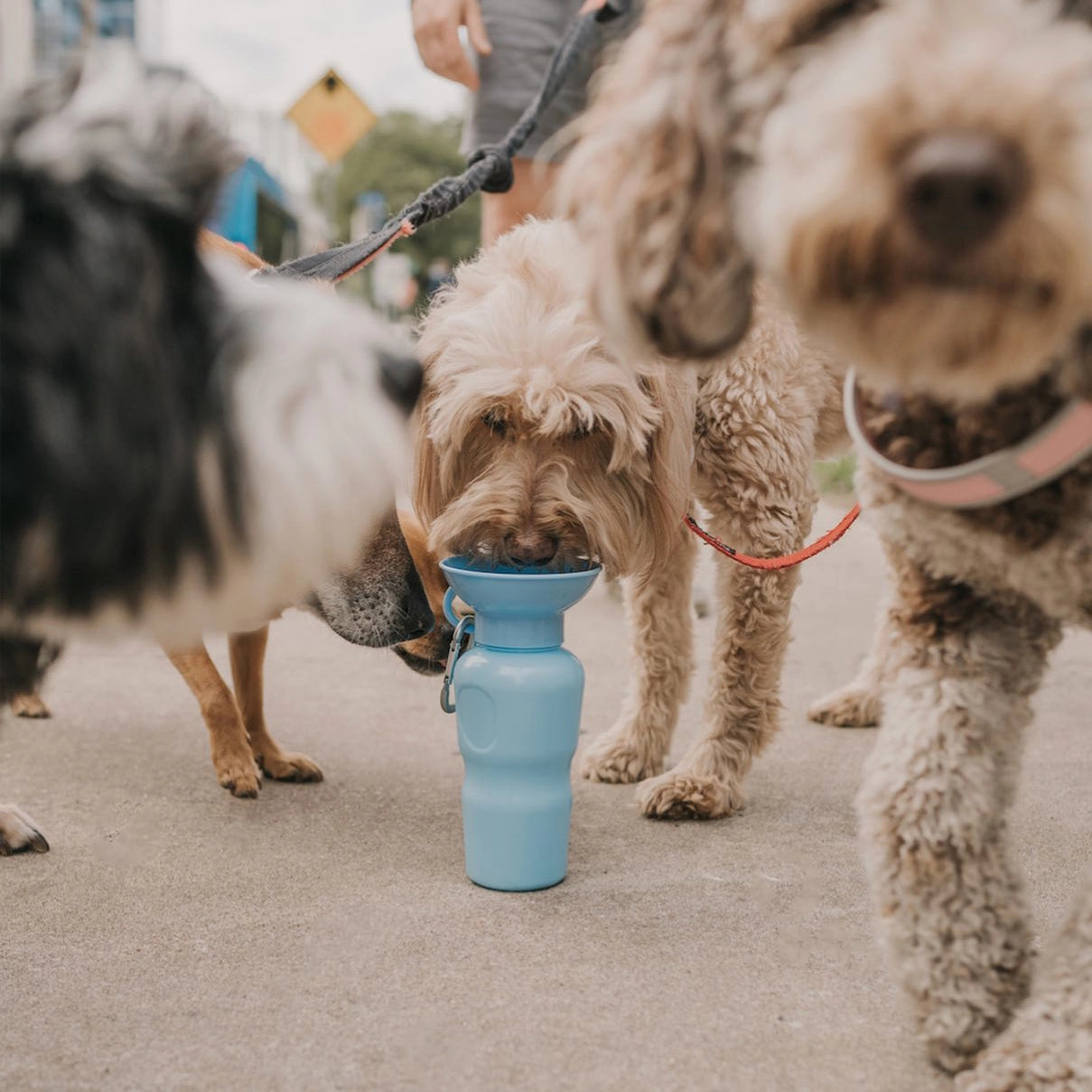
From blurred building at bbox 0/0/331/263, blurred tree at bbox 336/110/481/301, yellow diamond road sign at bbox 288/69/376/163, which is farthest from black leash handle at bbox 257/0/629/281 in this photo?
blurred tree at bbox 336/110/481/301

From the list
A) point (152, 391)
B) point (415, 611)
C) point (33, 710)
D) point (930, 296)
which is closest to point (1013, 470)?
point (930, 296)

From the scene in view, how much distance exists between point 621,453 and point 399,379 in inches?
48.0

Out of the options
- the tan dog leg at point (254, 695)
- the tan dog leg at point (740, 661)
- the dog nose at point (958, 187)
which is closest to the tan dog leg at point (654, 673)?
the tan dog leg at point (740, 661)

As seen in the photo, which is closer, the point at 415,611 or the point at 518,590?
the point at 518,590

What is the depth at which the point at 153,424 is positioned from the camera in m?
1.41

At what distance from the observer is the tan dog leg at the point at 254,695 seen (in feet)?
11.2

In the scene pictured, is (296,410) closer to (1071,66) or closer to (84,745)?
(1071,66)

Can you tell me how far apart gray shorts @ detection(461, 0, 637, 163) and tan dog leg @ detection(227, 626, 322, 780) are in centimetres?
171

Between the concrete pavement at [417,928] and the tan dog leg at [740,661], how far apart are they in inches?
3.4

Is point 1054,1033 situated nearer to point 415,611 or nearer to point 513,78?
point 415,611

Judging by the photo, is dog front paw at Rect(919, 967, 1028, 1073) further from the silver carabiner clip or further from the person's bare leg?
the person's bare leg

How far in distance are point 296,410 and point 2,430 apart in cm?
33

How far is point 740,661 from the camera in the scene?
313cm

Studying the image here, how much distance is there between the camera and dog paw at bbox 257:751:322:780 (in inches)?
132
